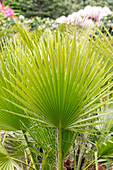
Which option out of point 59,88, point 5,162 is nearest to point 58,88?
point 59,88

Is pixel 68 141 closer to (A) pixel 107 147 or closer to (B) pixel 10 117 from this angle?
(A) pixel 107 147

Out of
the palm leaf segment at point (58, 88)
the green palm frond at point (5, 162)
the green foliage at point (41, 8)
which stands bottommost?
the green palm frond at point (5, 162)

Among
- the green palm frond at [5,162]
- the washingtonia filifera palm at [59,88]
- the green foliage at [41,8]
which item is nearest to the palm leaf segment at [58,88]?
the washingtonia filifera palm at [59,88]

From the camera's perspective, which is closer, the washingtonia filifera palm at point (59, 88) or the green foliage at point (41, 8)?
the washingtonia filifera palm at point (59, 88)

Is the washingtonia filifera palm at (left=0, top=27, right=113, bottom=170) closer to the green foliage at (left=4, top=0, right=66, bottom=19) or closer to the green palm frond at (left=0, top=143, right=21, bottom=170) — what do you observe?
the green palm frond at (left=0, top=143, right=21, bottom=170)

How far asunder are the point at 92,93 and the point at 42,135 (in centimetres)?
32

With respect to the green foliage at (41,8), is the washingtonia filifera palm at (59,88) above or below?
below

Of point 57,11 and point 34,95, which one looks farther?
point 57,11

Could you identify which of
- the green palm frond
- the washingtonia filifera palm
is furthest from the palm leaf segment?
the green palm frond

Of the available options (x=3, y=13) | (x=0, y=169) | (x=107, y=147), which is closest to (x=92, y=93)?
(x=107, y=147)

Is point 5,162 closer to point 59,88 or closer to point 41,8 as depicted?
point 59,88

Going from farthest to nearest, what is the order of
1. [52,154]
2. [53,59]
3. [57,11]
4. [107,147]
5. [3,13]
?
[57,11]
[3,13]
[52,154]
[107,147]
[53,59]

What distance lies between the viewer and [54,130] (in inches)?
32.5

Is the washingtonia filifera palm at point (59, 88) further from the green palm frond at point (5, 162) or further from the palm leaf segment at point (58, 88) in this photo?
the green palm frond at point (5, 162)
